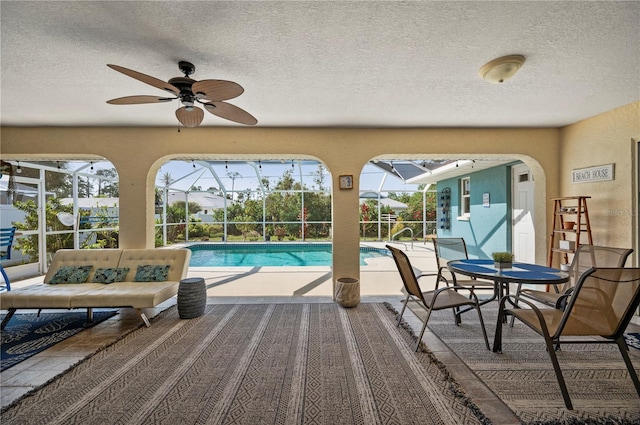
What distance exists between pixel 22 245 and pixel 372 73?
7.30 metres

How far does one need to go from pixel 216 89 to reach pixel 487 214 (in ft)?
22.3

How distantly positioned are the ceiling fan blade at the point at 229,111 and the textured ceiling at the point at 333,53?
1.09 ft

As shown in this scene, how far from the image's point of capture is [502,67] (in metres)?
2.15

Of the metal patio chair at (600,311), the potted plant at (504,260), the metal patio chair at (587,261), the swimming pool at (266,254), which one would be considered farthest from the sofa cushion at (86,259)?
the metal patio chair at (587,261)

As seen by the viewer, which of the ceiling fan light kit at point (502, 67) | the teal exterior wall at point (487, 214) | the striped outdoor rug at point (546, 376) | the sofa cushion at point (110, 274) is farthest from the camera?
the teal exterior wall at point (487, 214)

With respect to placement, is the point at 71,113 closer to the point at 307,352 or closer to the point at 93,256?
the point at 93,256

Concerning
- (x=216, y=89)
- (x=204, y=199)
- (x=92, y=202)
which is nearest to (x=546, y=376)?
(x=216, y=89)

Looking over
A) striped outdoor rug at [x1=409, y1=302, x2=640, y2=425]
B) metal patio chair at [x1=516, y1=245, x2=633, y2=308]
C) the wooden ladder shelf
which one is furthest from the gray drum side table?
the wooden ladder shelf

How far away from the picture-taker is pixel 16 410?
5.57 ft

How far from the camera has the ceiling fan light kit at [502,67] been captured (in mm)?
2117

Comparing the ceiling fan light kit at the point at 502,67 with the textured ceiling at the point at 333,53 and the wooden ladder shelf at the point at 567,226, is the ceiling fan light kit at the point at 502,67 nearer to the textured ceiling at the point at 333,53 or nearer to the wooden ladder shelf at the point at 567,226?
the textured ceiling at the point at 333,53

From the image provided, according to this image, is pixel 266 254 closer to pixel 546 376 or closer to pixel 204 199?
pixel 204 199

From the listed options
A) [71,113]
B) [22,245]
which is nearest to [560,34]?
[71,113]

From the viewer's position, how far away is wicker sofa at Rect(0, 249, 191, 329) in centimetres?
285
